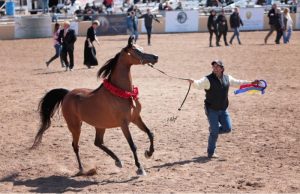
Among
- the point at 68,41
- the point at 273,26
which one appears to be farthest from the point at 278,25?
the point at 68,41

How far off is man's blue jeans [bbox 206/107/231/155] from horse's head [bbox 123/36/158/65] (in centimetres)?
149

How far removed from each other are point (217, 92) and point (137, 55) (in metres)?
1.47

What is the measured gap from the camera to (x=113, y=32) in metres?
36.2

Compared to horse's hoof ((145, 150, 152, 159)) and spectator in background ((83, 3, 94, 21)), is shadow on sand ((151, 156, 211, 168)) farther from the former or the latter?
spectator in background ((83, 3, 94, 21))

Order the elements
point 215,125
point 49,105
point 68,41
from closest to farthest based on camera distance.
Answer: point 215,125 → point 49,105 → point 68,41

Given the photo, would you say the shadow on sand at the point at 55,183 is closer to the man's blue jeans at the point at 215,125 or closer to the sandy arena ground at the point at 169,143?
the sandy arena ground at the point at 169,143

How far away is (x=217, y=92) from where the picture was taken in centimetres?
820

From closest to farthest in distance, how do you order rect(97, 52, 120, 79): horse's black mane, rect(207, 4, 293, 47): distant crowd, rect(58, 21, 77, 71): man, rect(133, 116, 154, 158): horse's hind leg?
1. rect(97, 52, 120, 79): horse's black mane
2. rect(133, 116, 154, 158): horse's hind leg
3. rect(58, 21, 77, 71): man
4. rect(207, 4, 293, 47): distant crowd

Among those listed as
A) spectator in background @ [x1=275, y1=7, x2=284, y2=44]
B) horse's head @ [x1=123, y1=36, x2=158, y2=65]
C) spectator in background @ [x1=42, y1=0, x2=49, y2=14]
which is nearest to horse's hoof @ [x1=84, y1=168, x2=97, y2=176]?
horse's head @ [x1=123, y1=36, x2=158, y2=65]

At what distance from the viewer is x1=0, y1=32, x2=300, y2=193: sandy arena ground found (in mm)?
7180

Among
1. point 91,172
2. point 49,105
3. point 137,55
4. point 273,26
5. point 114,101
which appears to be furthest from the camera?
point 273,26

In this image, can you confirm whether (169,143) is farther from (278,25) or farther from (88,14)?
(88,14)

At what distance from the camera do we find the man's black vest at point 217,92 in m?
8.18

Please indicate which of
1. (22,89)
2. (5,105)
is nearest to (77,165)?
(5,105)
